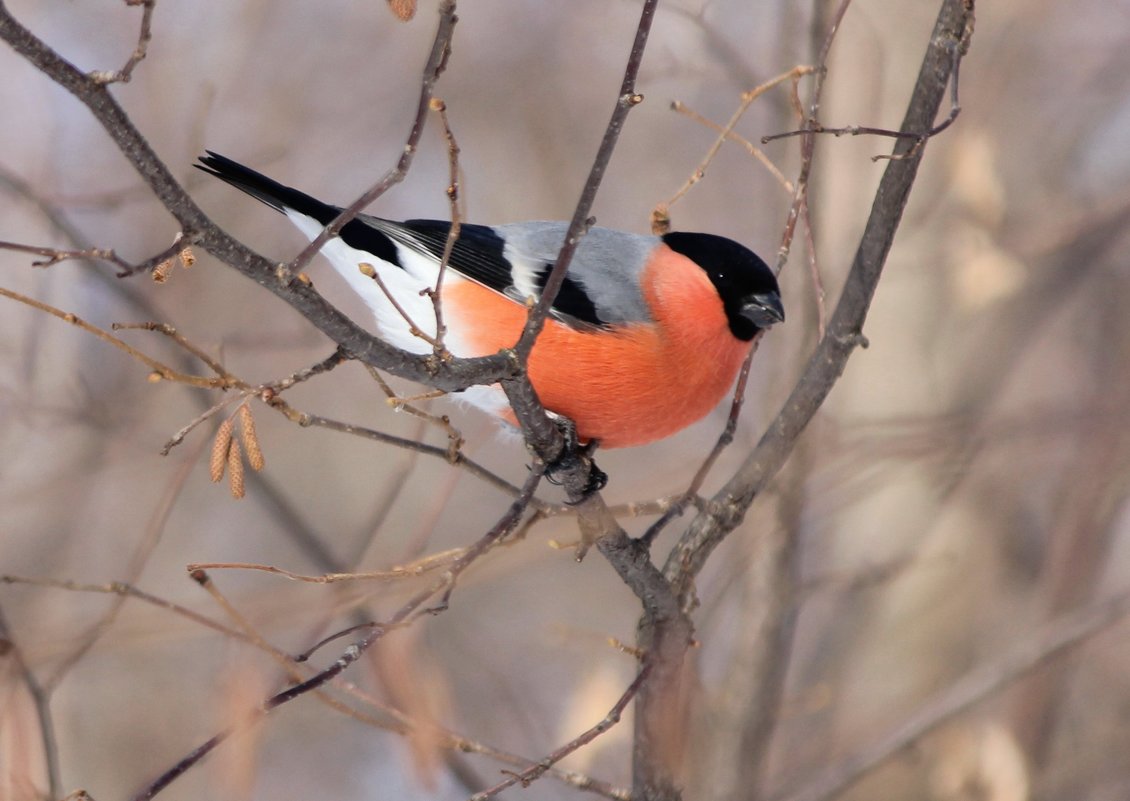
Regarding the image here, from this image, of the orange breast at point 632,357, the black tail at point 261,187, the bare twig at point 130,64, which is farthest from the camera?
the orange breast at point 632,357

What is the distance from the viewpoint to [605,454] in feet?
20.4

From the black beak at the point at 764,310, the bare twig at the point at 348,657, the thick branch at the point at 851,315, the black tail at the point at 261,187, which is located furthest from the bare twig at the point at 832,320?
the black tail at the point at 261,187

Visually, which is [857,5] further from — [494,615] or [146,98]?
A: [494,615]

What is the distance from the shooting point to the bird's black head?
9.35ft

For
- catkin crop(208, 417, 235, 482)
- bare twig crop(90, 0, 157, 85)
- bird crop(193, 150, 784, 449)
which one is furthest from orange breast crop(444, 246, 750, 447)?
bare twig crop(90, 0, 157, 85)

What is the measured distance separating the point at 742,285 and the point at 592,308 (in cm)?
42

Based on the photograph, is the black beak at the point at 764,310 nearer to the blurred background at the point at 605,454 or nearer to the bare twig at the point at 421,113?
the blurred background at the point at 605,454

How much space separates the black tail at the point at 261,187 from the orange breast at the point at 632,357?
0.47 meters

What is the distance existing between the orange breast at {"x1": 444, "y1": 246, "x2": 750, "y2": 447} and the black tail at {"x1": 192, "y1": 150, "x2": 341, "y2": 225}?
47 cm

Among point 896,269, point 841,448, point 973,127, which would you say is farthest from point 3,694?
point 973,127

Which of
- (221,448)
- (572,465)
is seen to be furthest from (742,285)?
(221,448)

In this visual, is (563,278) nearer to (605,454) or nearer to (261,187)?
(261,187)

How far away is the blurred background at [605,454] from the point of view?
3.59m

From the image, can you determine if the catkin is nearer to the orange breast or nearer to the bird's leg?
the bird's leg
